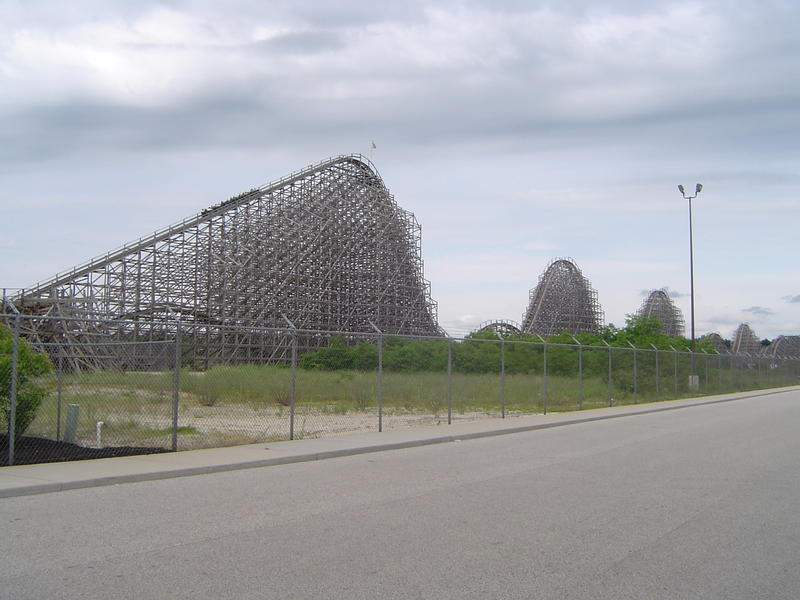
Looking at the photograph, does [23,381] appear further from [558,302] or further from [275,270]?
[558,302]

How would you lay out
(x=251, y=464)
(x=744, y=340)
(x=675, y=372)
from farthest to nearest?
(x=744, y=340) → (x=675, y=372) → (x=251, y=464)

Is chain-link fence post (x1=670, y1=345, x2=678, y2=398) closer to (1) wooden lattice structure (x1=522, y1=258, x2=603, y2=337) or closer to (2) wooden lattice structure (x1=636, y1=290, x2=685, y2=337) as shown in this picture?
(1) wooden lattice structure (x1=522, y1=258, x2=603, y2=337)

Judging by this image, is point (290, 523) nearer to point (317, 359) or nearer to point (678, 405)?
point (317, 359)

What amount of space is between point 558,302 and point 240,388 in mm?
66733

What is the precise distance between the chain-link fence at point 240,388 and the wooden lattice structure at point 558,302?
50.2 m

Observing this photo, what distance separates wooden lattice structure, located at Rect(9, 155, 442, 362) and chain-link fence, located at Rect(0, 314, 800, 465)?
67.1ft

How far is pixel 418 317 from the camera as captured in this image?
185 ft

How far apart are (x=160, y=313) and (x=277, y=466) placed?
3283cm

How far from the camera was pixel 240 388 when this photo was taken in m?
13.8

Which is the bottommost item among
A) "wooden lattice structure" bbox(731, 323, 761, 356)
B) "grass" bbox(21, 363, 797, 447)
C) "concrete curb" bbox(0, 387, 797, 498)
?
"concrete curb" bbox(0, 387, 797, 498)

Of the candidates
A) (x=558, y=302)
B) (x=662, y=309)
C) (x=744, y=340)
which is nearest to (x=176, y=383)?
(x=558, y=302)

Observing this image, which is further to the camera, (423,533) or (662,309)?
(662,309)

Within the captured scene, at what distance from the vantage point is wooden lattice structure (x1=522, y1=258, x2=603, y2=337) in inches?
3029

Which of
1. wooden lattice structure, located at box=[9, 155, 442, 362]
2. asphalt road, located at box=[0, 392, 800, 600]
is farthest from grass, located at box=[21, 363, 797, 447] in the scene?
wooden lattice structure, located at box=[9, 155, 442, 362]
